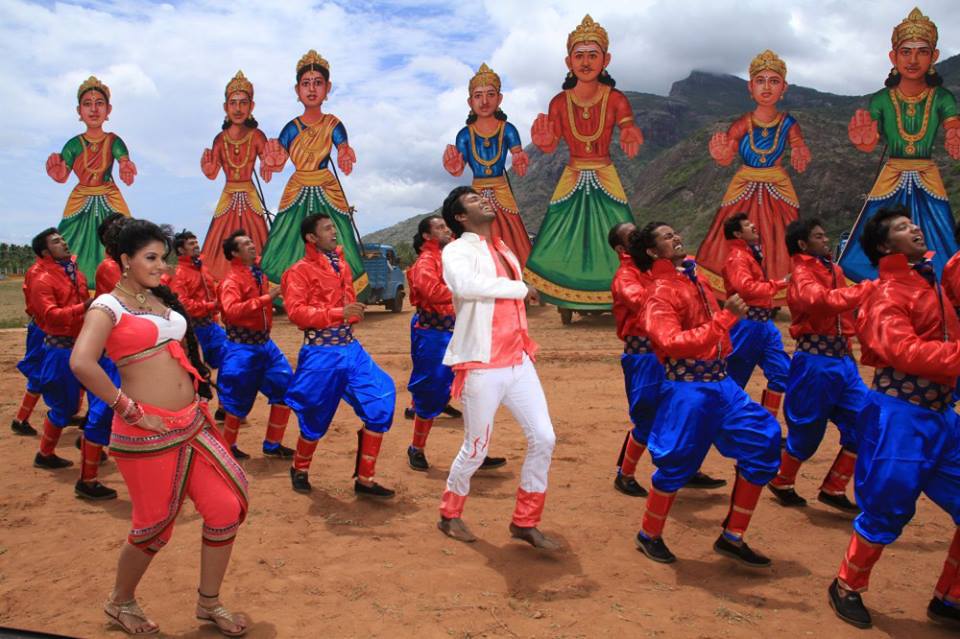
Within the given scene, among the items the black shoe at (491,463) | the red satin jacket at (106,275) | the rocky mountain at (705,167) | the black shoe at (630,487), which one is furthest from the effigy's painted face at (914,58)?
the rocky mountain at (705,167)

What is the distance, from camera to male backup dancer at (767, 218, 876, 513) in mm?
4965

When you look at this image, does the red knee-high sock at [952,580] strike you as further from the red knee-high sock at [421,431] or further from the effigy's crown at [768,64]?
the effigy's crown at [768,64]

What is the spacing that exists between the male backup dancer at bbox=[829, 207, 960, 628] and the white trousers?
1561 millimetres

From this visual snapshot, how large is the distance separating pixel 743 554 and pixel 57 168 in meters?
16.9

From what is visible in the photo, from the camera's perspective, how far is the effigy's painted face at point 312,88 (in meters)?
15.4

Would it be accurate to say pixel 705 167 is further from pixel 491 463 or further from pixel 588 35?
pixel 491 463

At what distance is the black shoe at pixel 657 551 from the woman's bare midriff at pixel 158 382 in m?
2.57

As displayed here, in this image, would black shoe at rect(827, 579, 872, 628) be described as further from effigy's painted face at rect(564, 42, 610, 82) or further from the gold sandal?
effigy's painted face at rect(564, 42, 610, 82)

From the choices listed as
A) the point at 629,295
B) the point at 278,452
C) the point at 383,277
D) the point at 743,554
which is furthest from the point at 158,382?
the point at 383,277

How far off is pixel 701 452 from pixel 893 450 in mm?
938

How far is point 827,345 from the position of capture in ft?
16.6

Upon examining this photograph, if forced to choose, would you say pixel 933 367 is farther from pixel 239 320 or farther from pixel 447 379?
pixel 239 320

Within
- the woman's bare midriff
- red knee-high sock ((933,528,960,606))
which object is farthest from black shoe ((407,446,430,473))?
red knee-high sock ((933,528,960,606))

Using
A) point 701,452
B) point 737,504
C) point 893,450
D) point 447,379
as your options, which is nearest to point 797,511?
point 737,504
